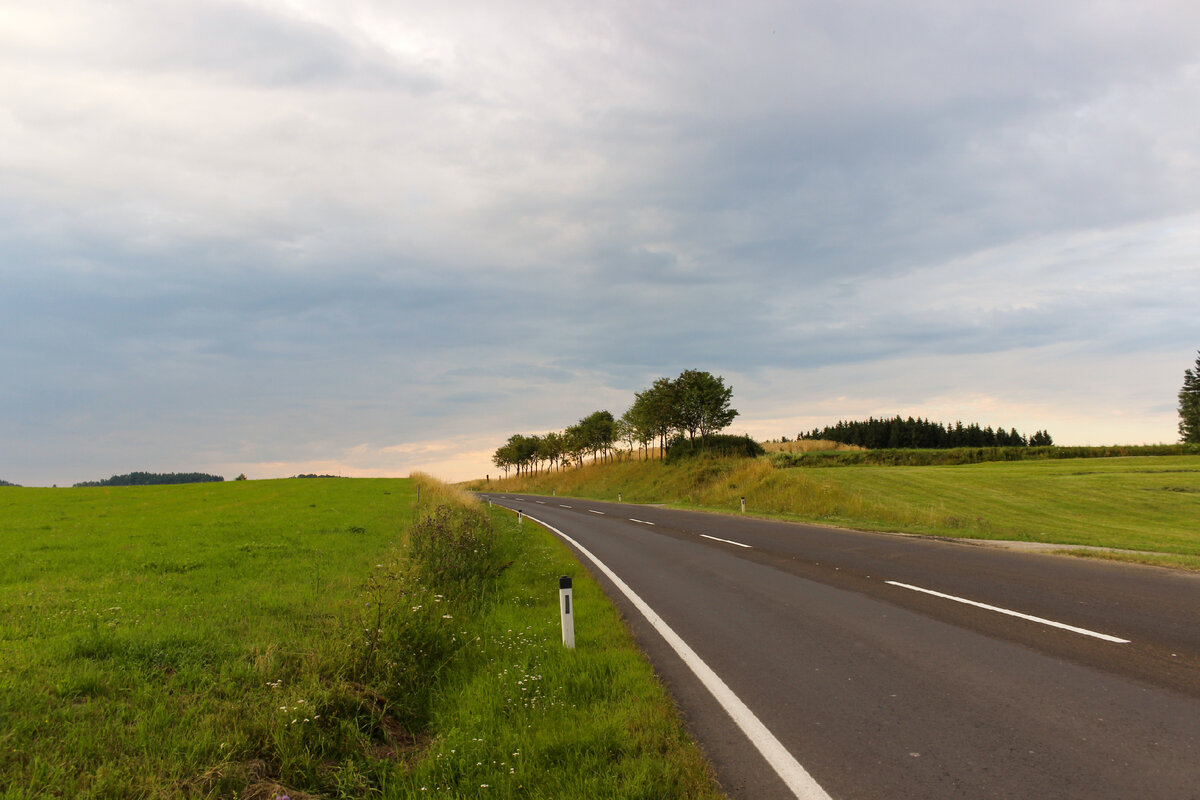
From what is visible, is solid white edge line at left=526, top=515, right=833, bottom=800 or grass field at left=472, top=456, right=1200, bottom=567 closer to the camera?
solid white edge line at left=526, top=515, right=833, bottom=800

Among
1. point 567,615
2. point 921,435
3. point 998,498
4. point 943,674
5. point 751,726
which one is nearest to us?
point 751,726

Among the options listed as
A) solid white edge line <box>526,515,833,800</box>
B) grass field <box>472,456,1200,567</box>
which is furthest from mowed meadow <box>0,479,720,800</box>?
grass field <box>472,456,1200,567</box>

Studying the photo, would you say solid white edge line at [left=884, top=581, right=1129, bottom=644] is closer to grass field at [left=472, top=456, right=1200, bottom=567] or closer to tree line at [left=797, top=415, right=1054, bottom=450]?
grass field at [left=472, top=456, right=1200, bottom=567]

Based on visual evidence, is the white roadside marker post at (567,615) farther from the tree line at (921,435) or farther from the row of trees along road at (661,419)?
the tree line at (921,435)

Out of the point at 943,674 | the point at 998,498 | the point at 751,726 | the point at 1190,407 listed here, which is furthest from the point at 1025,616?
the point at 1190,407

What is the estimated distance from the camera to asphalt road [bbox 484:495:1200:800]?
3996mm

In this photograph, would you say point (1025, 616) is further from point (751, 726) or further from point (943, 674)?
point (751, 726)

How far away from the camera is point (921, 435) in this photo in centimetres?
11875

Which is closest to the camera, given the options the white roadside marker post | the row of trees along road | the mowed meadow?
the mowed meadow

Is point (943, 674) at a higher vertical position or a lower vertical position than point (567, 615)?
lower

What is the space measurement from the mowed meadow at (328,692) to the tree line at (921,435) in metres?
122

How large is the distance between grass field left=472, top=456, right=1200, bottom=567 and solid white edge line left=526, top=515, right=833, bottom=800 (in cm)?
1108

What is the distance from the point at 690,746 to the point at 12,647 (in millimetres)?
8009

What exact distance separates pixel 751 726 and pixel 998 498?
3148cm
